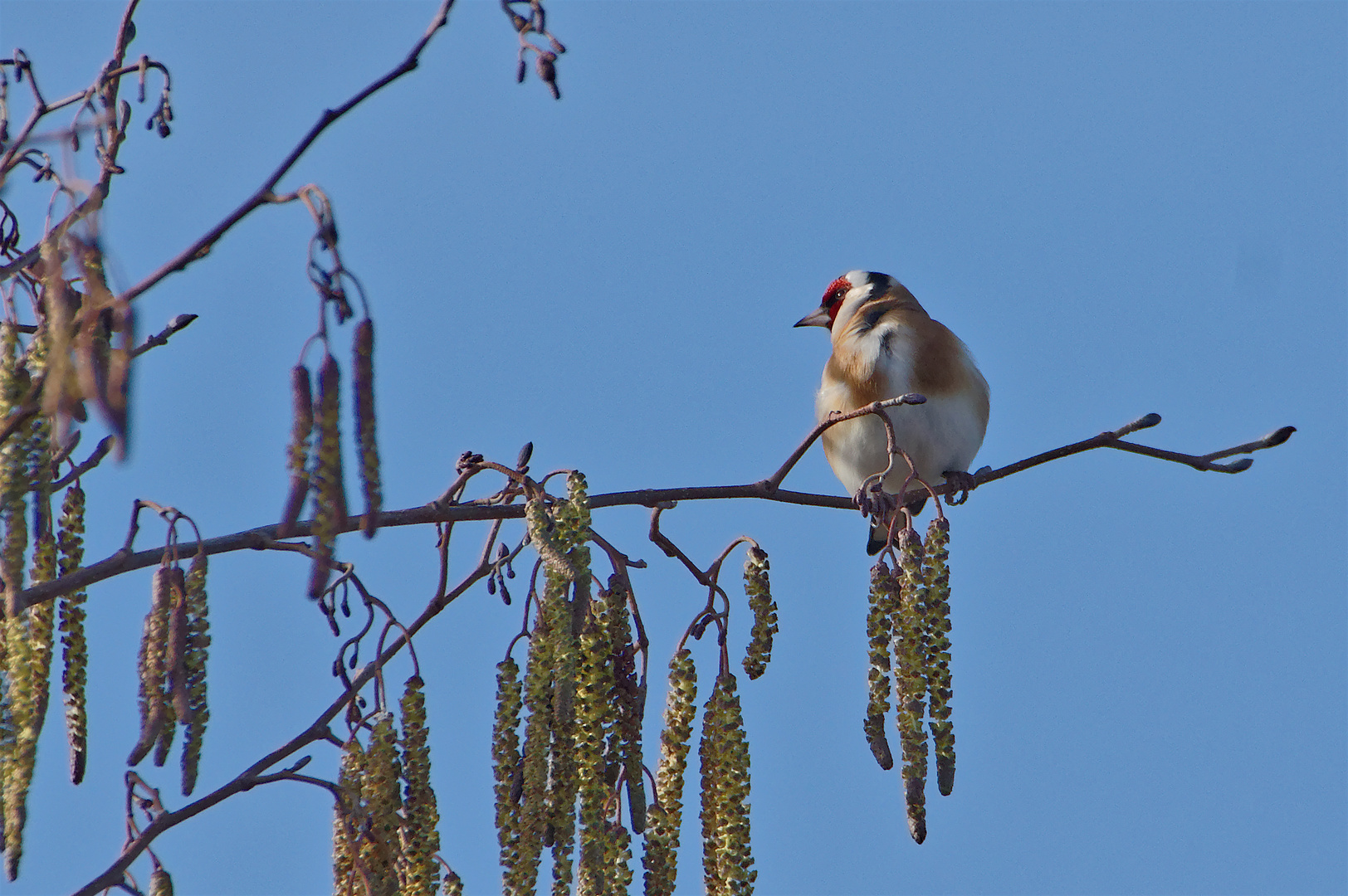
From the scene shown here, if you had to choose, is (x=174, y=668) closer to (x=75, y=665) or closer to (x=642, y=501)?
(x=75, y=665)

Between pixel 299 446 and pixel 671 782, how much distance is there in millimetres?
843

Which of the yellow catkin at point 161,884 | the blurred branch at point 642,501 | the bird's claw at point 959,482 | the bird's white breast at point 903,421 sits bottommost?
the yellow catkin at point 161,884

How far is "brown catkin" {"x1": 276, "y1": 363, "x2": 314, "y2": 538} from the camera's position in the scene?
126 centimetres

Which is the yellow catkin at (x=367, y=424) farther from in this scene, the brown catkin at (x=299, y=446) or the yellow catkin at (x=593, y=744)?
the yellow catkin at (x=593, y=744)

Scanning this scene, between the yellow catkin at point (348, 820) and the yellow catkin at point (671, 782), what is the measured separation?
0.36 metres

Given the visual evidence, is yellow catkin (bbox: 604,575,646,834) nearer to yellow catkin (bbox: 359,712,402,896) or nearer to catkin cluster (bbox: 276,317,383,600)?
yellow catkin (bbox: 359,712,402,896)

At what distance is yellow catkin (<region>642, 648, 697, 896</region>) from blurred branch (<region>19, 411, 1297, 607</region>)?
0.30m

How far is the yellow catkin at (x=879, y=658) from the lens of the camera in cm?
189

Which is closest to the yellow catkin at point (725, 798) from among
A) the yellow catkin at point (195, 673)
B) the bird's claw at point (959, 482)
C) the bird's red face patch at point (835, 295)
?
the yellow catkin at point (195, 673)

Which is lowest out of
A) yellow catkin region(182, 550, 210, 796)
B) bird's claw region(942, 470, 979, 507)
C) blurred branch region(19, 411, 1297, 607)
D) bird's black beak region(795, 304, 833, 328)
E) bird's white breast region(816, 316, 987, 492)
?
yellow catkin region(182, 550, 210, 796)

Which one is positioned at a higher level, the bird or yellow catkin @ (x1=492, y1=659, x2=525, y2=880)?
the bird

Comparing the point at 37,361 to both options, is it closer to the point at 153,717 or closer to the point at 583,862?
the point at 153,717

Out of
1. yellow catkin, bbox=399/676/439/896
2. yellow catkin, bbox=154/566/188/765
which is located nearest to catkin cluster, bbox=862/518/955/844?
yellow catkin, bbox=399/676/439/896

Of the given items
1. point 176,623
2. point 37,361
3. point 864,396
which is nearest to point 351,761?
point 176,623
